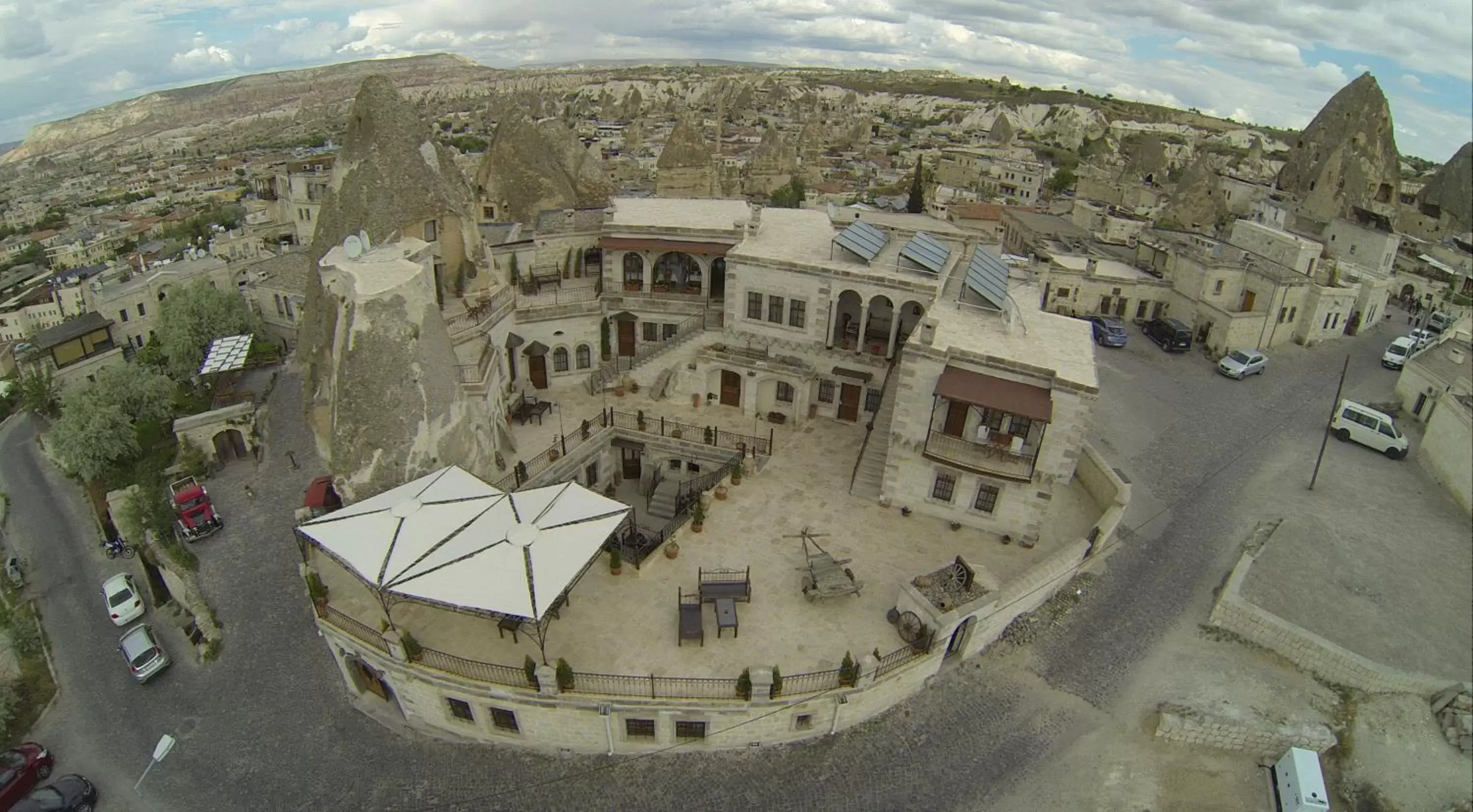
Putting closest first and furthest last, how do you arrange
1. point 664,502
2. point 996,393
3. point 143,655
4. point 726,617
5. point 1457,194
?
point 726,617 < point 996,393 < point 143,655 < point 664,502 < point 1457,194

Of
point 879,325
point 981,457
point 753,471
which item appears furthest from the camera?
point 879,325

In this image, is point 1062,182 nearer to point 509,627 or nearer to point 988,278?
point 988,278

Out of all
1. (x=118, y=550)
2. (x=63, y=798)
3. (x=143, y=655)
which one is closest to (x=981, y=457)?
(x=63, y=798)

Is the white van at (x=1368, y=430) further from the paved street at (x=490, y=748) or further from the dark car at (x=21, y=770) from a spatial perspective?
the dark car at (x=21, y=770)

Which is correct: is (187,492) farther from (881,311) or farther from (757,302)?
(881,311)

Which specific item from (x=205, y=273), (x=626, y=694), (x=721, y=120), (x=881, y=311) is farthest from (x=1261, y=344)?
(x=721, y=120)

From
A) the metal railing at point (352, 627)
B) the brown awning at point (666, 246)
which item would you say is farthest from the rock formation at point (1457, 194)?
the metal railing at point (352, 627)
